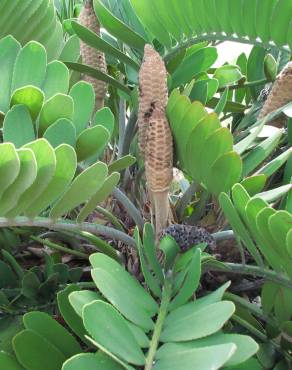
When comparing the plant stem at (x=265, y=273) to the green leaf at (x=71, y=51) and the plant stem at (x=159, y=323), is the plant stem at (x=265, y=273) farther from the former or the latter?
the green leaf at (x=71, y=51)

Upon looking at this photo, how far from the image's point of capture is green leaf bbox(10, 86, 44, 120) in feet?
1.77

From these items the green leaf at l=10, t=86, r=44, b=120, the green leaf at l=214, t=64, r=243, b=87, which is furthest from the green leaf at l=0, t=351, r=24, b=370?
the green leaf at l=214, t=64, r=243, b=87

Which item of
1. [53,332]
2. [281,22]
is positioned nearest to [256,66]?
[281,22]

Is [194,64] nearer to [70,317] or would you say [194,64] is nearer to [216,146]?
[216,146]

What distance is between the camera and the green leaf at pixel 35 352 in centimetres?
48

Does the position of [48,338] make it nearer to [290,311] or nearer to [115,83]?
[290,311]

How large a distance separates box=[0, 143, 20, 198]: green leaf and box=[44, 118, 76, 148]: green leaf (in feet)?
0.28

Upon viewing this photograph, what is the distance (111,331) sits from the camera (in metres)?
0.43

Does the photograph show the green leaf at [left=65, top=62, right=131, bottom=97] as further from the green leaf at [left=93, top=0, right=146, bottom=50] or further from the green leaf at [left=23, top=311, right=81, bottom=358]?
the green leaf at [left=23, top=311, right=81, bottom=358]

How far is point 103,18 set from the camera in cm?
72

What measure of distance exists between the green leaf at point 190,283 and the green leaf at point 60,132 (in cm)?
15

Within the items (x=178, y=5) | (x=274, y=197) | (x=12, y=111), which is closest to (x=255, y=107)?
(x=178, y=5)

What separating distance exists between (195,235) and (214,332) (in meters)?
0.16

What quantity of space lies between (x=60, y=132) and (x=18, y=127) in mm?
37
